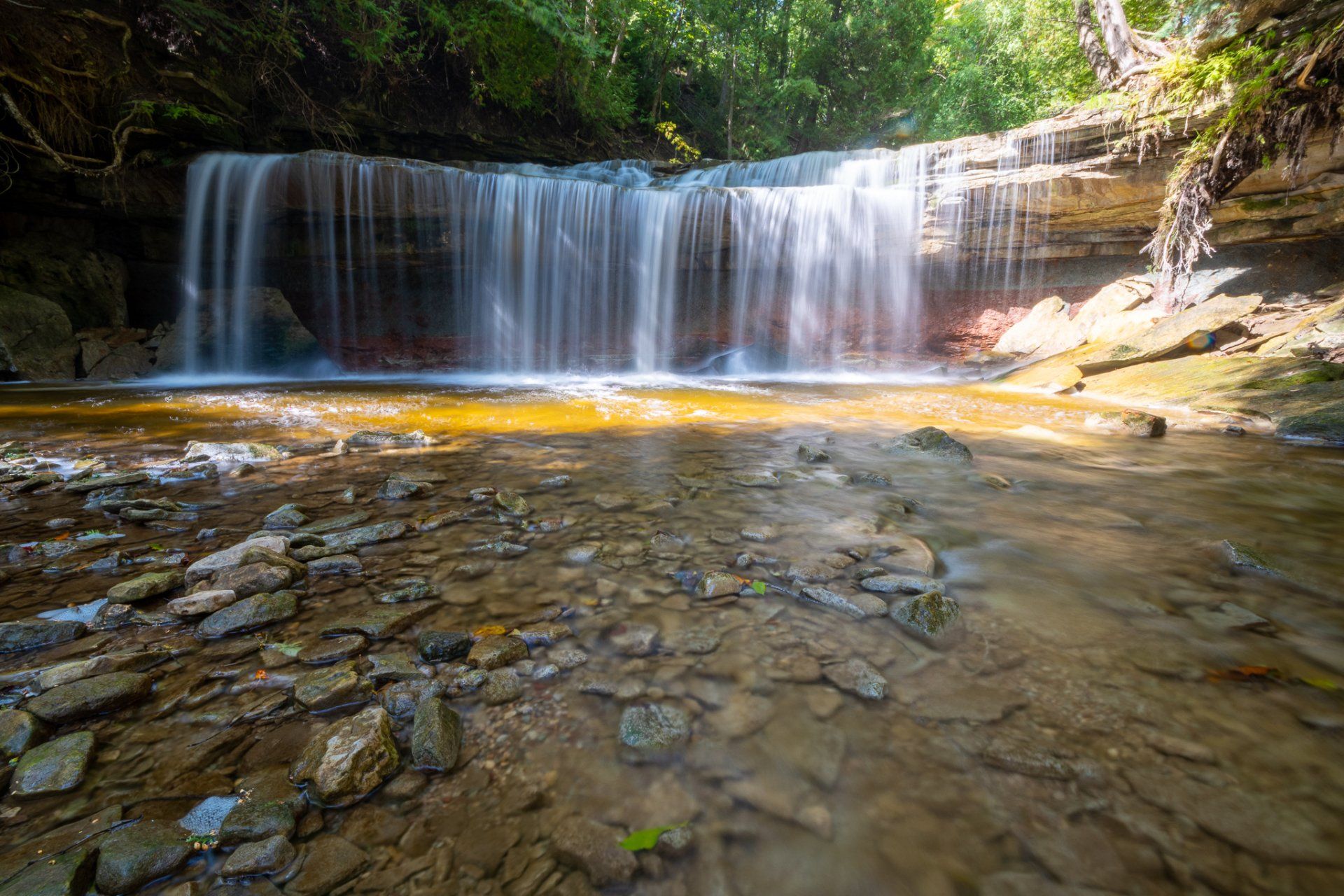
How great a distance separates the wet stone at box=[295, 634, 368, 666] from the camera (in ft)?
5.30

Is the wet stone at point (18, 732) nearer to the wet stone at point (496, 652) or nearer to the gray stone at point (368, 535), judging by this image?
the wet stone at point (496, 652)

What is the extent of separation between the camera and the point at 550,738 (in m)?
1.36

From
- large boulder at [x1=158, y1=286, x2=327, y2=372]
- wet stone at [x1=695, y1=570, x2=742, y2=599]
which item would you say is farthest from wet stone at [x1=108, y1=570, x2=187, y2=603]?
large boulder at [x1=158, y1=286, x2=327, y2=372]

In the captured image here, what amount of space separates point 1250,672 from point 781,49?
2686cm

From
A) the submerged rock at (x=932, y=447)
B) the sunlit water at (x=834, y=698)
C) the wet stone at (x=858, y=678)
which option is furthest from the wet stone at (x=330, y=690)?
the submerged rock at (x=932, y=447)

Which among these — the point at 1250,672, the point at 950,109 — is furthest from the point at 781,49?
the point at 1250,672

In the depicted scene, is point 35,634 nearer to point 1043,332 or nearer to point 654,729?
point 654,729

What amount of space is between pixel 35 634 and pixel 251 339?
11.6 meters

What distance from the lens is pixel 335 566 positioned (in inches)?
86.4

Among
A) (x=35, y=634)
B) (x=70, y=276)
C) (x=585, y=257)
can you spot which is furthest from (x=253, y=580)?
(x=70, y=276)

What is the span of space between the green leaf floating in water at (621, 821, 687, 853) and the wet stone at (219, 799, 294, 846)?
68 cm

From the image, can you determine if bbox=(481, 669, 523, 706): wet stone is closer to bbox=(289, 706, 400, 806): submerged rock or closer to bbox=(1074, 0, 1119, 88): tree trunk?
bbox=(289, 706, 400, 806): submerged rock

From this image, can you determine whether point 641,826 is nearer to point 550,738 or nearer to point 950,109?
point 550,738

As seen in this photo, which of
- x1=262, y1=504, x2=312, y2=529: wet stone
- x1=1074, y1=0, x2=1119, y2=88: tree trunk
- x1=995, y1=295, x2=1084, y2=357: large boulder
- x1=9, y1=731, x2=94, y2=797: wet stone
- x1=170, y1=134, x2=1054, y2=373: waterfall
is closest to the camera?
x1=9, y1=731, x2=94, y2=797: wet stone
